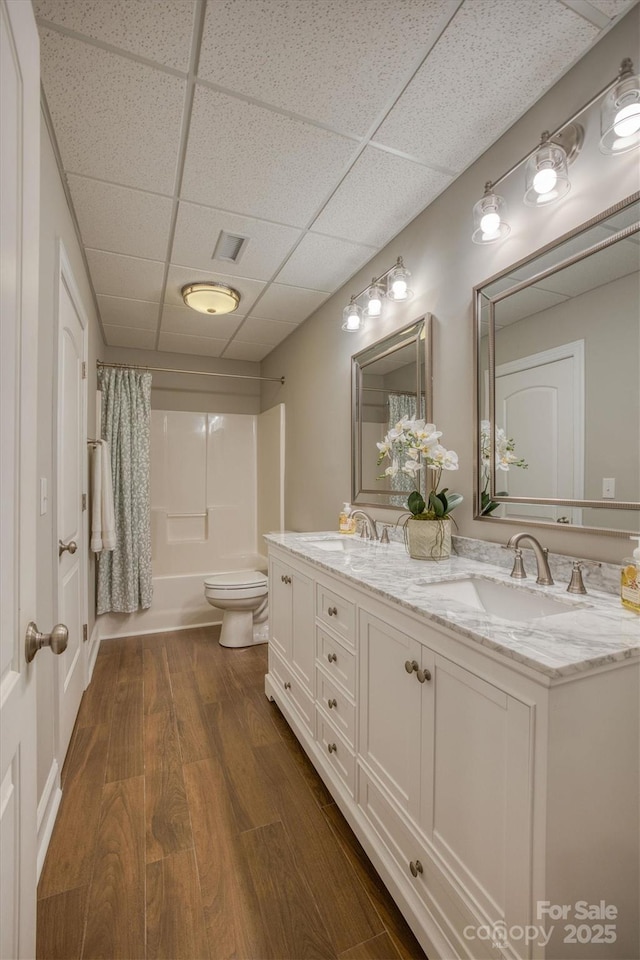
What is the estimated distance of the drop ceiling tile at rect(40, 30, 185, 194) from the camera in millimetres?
1214

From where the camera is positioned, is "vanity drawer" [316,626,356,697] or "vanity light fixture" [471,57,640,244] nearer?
"vanity light fixture" [471,57,640,244]

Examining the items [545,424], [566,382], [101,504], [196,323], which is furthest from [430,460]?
[196,323]

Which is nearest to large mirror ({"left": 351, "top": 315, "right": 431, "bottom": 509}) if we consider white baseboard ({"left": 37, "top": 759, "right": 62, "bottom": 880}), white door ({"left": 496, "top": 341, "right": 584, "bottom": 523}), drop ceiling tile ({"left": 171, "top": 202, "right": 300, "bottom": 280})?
white door ({"left": 496, "top": 341, "right": 584, "bottom": 523})

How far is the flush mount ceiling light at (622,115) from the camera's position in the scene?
1.03 meters

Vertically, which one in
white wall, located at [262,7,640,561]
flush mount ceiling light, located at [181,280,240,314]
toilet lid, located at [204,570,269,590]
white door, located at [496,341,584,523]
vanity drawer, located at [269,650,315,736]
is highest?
flush mount ceiling light, located at [181,280,240,314]

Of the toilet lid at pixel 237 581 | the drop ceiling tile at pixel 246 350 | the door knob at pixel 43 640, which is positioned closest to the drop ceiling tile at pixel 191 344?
the drop ceiling tile at pixel 246 350

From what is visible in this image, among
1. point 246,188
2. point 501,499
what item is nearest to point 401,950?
point 501,499

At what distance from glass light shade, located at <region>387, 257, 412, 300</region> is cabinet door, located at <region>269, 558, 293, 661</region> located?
1.36 metres

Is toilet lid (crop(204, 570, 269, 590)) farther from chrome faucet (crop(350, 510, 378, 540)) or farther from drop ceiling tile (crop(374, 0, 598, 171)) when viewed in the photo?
drop ceiling tile (crop(374, 0, 598, 171))

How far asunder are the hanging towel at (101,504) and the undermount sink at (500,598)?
2129 mm

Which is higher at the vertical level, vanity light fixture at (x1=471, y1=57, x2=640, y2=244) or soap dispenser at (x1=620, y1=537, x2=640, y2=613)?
vanity light fixture at (x1=471, y1=57, x2=640, y2=244)

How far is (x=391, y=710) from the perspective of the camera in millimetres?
1169

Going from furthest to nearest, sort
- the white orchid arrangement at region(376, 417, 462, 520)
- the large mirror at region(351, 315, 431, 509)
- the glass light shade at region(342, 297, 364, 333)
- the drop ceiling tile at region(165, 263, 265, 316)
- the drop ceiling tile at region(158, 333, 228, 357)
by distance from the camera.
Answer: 1. the drop ceiling tile at region(158, 333, 228, 357)
2. the drop ceiling tile at region(165, 263, 265, 316)
3. the glass light shade at region(342, 297, 364, 333)
4. the large mirror at region(351, 315, 431, 509)
5. the white orchid arrangement at region(376, 417, 462, 520)

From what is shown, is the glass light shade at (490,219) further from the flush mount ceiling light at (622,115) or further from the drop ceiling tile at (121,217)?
the drop ceiling tile at (121,217)
